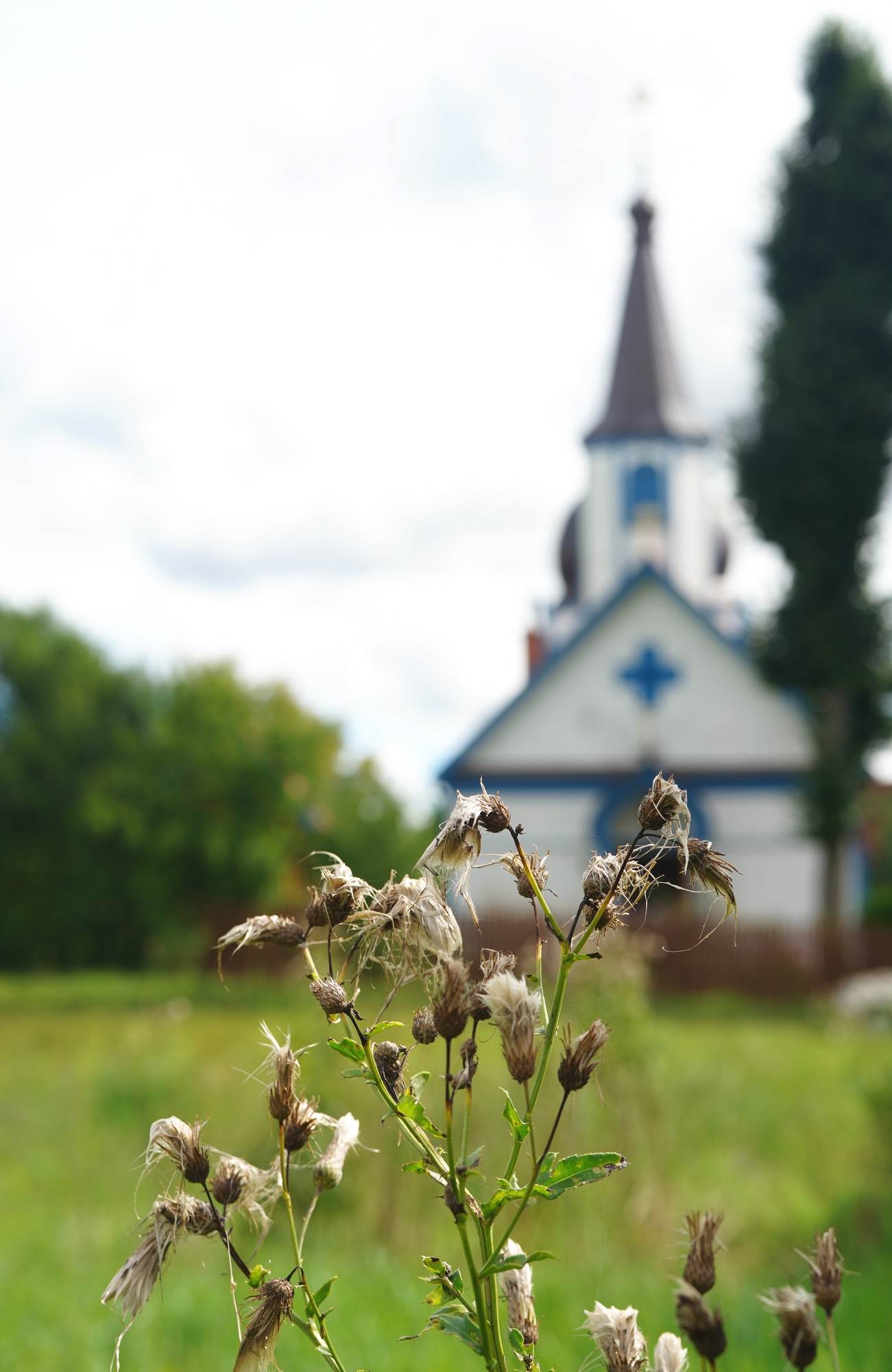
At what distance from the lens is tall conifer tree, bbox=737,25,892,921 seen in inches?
790

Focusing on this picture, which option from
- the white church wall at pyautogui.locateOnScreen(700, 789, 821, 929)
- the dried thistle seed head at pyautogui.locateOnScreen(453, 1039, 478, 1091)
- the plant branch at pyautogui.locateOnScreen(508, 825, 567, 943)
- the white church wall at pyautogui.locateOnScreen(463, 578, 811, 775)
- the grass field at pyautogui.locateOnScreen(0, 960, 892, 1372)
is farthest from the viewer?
the white church wall at pyautogui.locateOnScreen(463, 578, 811, 775)

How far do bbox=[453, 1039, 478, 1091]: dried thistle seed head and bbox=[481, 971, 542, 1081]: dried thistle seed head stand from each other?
67mm

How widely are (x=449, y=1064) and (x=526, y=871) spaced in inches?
5.5

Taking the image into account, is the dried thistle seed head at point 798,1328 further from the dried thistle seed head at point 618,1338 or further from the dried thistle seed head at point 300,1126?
the dried thistle seed head at point 300,1126

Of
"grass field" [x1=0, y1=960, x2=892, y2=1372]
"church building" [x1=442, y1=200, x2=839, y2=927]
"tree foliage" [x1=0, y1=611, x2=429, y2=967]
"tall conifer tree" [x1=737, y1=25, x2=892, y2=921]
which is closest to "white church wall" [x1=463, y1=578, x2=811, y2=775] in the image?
"church building" [x1=442, y1=200, x2=839, y2=927]

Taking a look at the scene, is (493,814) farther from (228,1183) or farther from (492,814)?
(228,1183)

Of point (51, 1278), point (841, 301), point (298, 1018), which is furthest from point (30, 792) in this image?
point (51, 1278)

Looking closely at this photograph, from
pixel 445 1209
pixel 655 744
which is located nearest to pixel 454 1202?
pixel 445 1209

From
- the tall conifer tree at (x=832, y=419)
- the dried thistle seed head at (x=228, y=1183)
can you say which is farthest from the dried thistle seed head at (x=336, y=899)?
the tall conifer tree at (x=832, y=419)

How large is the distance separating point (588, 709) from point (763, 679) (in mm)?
3067

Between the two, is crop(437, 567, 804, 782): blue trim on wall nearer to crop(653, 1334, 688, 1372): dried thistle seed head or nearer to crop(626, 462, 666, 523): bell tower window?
crop(626, 462, 666, 523): bell tower window

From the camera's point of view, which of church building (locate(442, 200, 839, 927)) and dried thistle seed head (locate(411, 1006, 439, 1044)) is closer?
dried thistle seed head (locate(411, 1006, 439, 1044))

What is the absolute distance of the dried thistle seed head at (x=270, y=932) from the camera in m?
0.87

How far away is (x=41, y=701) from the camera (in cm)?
3562
